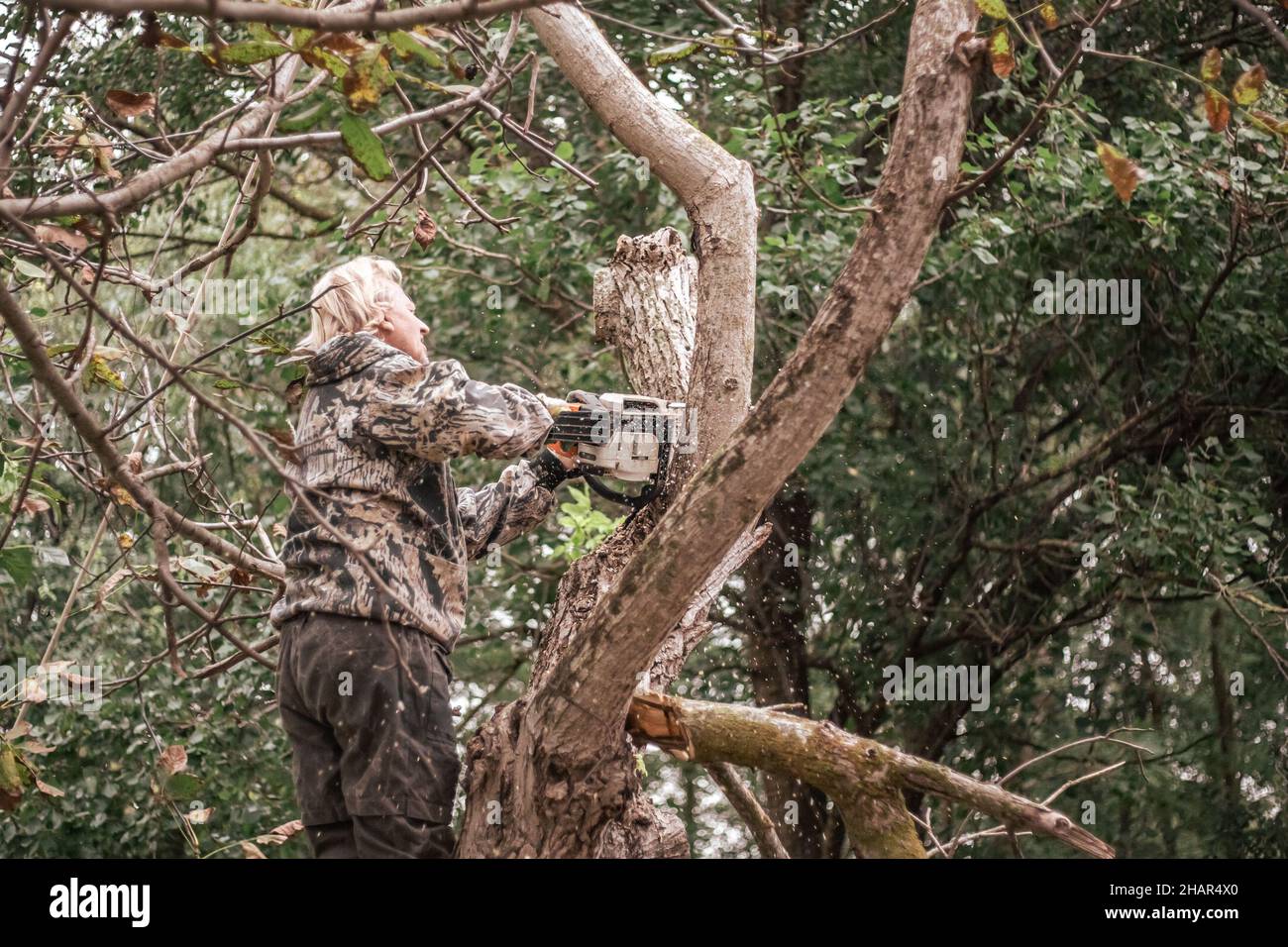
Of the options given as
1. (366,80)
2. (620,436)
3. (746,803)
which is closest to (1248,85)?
(366,80)

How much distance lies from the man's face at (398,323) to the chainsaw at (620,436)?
35cm

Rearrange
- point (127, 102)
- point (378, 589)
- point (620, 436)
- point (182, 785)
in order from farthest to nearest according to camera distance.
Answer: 1. point (620, 436)
2. point (182, 785)
3. point (378, 589)
4. point (127, 102)

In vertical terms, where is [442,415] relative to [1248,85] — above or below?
below

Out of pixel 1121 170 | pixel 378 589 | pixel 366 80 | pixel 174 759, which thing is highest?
pixel 366 80

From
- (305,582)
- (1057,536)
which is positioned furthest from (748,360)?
(1057,536)

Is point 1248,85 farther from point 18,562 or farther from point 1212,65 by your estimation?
point 18,562

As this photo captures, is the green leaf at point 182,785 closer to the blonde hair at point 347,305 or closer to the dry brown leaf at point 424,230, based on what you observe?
the blonde hair at point 347,305

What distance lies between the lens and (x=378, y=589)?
3.03m

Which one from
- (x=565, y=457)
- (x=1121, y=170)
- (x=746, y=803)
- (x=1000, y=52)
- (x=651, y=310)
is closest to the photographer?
(x=1121, y=170)

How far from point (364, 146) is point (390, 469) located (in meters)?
1.04

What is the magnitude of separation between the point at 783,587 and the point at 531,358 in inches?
88.4

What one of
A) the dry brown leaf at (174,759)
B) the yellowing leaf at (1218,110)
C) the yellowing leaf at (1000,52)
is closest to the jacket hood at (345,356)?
the dry brown leaf at (174,759)

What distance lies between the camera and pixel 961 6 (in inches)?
107

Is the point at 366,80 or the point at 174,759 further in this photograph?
the point at 174,759
